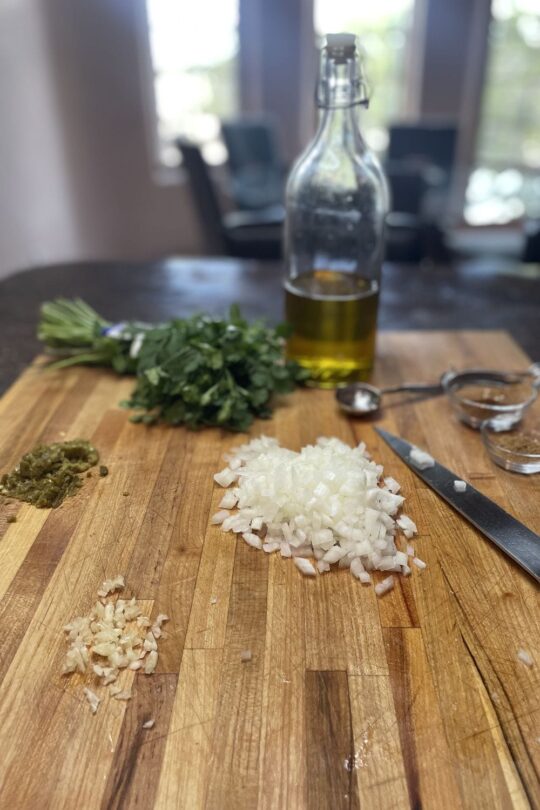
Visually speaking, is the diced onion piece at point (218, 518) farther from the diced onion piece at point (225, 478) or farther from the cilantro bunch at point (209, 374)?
the cilantro bunch at point (209, 374)

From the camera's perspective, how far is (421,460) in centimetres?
92

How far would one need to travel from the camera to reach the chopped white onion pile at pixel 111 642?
0.63 m

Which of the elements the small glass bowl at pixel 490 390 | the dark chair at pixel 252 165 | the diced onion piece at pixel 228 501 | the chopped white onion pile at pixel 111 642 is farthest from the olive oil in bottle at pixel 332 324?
the dark chair at pixel 252 165

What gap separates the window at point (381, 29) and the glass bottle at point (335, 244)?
13.1ft

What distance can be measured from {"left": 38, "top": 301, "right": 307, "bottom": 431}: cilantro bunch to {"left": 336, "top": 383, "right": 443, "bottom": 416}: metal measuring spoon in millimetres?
97

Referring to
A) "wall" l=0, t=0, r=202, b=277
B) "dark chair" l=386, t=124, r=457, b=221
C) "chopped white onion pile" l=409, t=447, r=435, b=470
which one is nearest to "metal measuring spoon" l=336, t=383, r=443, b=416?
"chopped white onion pile" l=409, t=447, r=435, b=470

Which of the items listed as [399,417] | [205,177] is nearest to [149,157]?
[205,177]

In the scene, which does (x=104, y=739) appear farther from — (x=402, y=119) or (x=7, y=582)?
(x=402, y=119)

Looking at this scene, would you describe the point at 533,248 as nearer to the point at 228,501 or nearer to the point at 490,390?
the point at 490,390

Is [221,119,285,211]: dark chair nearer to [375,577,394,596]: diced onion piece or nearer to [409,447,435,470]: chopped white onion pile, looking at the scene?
[409,447,435,470]: chopped white onion pile

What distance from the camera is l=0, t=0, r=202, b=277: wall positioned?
3324mm

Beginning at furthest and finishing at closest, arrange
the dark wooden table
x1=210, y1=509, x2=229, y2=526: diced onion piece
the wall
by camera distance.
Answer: the wall → the dark wooden table → x1=210, y1=509, x2=229, y2=526: diced onion piece

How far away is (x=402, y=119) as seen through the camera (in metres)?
5.12

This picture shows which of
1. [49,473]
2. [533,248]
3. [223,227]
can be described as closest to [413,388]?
[49,473]
